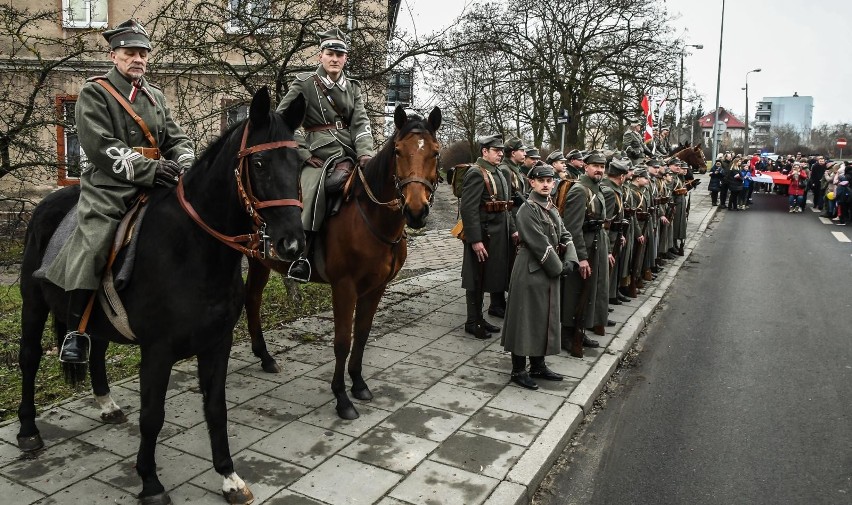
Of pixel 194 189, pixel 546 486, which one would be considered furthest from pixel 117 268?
pixel 546 486

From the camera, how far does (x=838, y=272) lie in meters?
13.9

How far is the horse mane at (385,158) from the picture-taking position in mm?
5352

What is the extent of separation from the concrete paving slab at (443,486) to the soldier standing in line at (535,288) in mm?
1960

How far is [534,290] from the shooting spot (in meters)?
6.53

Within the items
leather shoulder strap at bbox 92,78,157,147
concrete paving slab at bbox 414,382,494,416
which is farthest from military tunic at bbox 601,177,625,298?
leather shoulder strap at bbox 92,78,157,147

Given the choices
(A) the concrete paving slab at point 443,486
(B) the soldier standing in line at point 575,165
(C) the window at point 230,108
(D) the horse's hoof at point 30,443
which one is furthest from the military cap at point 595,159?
(D) the horse's hoof at point 30,443

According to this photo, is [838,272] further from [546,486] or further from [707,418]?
[546,486]

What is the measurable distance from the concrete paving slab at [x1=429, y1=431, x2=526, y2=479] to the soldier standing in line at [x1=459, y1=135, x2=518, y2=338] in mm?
2961

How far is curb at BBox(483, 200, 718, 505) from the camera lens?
14.9 feet

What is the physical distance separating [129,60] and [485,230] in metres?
5.08

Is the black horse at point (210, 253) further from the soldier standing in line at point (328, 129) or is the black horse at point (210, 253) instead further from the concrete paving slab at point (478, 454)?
the soldier standing in line at point (328, 129)

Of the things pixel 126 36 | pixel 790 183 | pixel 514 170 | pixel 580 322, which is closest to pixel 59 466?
pixel 126 36

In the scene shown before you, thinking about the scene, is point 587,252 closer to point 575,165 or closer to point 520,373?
point 520,373

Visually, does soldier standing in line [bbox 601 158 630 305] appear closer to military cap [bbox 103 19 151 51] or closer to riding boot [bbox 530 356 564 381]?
riding boot [bbox 530 356 564 381]
